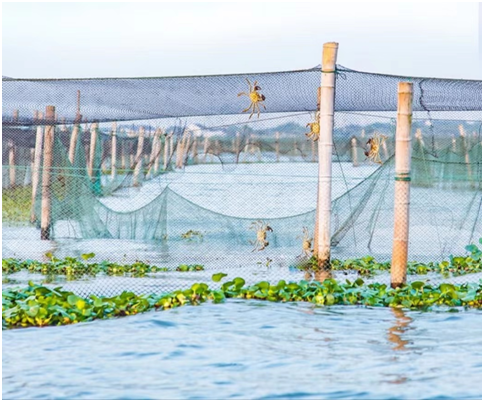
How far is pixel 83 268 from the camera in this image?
40.5ft

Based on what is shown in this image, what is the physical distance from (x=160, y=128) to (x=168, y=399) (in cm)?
605

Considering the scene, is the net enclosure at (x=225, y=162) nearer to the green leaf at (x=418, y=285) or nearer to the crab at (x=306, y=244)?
the crab at (x=306, y=244)

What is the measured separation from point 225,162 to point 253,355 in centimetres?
527

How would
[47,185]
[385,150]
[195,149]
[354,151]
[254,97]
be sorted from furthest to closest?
[354,151] → [385,150] → [47,185] → [195,149] → [254,97]

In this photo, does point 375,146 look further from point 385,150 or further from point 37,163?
point 37,163

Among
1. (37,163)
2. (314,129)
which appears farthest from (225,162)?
(37,163)

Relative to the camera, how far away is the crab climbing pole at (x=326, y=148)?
11.2m

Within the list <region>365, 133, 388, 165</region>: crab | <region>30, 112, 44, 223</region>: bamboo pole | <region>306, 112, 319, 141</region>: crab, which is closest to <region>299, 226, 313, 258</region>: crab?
<region>306, 112, 319, 141</region>: crab

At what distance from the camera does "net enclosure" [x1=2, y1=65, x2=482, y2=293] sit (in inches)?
457

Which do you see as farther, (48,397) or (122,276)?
(122,276)

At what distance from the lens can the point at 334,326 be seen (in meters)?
8.93

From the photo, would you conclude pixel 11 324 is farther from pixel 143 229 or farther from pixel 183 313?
pixel 143 229

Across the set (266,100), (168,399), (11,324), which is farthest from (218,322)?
(266,100)

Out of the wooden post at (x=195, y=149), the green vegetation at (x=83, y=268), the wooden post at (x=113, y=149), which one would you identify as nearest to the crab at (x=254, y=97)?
the wooden post at (x=195, y=149)
